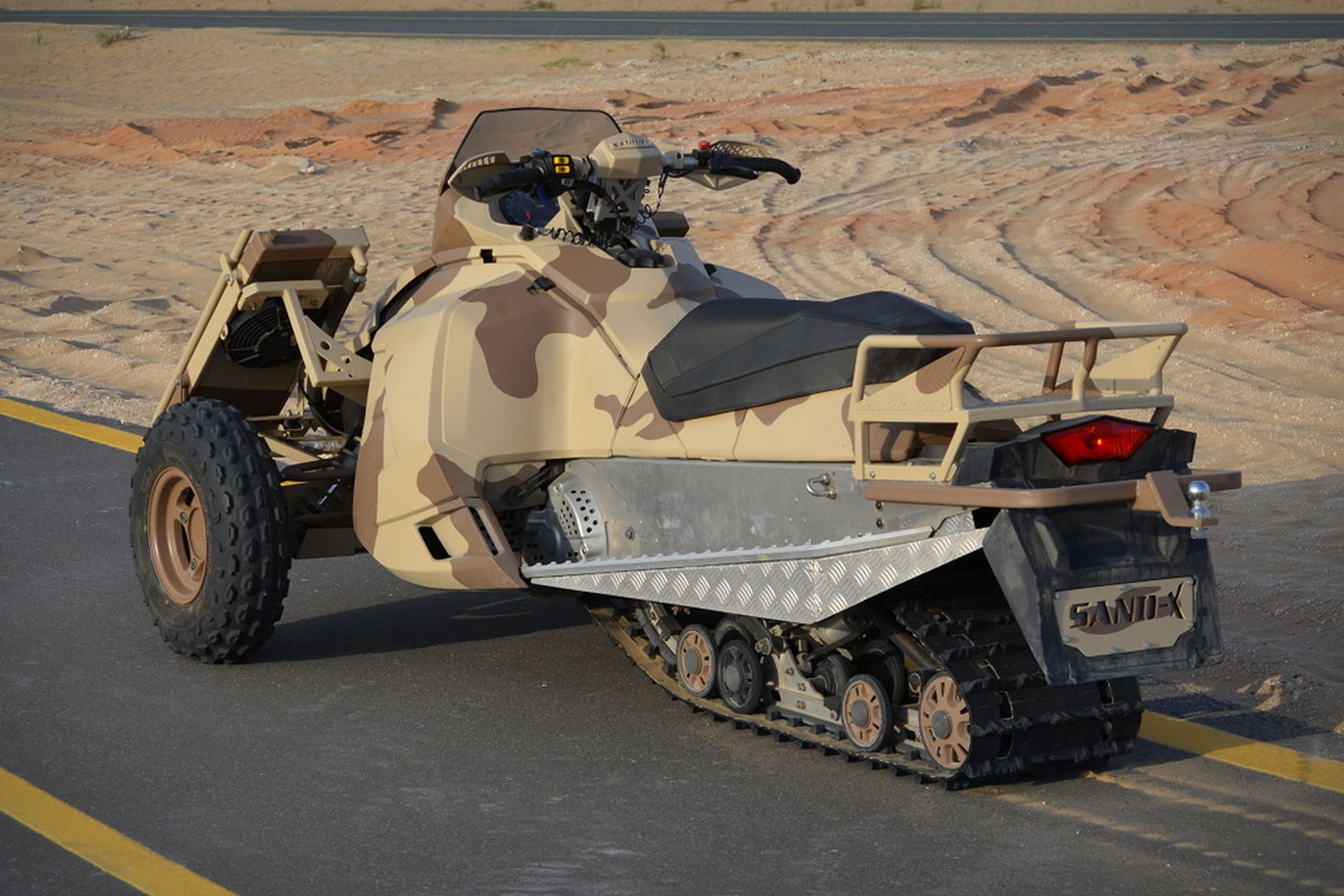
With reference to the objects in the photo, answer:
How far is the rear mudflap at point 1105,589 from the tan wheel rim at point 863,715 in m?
0.67

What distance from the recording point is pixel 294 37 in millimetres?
42906

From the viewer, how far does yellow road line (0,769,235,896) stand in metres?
4.75

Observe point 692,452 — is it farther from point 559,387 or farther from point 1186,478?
point 1186,478

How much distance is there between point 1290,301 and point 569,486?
10.2m

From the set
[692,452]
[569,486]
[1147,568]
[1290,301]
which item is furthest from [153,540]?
[1290,301]

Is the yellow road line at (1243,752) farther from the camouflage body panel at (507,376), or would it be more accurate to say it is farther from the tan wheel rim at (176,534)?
the tan wheel rim at (176,534)

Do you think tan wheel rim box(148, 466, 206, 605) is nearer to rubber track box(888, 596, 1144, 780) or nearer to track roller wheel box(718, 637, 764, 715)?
track roller wheel box(718, 637, 764, 715)

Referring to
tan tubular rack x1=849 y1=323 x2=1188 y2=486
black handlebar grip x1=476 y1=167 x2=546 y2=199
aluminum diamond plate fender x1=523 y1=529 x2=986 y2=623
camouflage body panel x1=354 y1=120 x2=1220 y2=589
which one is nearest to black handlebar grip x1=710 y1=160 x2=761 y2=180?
camouflage body panel x1=354 y1=120 x2=1220 y2=589

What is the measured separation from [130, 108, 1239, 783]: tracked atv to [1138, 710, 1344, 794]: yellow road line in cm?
39

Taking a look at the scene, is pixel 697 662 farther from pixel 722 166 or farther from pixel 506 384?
pixel 722 166

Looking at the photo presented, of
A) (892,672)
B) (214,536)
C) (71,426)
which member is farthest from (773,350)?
(71,426)

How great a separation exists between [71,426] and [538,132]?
5507 millimetres

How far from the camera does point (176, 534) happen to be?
23.5ft

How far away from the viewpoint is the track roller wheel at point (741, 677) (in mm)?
5930
